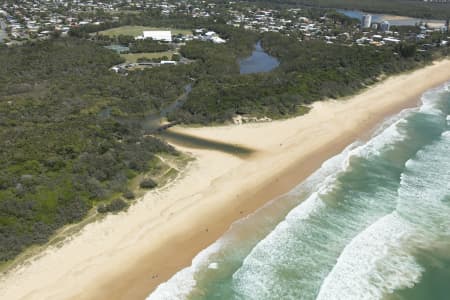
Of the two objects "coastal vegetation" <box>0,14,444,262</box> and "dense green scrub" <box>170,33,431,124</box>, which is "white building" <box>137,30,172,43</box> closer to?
"coastal vegetation" <box>0,14,444,262</box>

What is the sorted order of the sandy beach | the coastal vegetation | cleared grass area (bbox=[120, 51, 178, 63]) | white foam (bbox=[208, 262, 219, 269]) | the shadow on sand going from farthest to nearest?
cleared grass area (bbox=[120, 51, 178, 63]), the shadow on sand, the coastal vegetation, white foam (bbox=[208, 262, 219, 269]), the sandy beach

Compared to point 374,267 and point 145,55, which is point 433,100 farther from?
point 145,55

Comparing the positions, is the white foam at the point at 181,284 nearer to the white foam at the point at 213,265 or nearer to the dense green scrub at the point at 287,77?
the white foam at the point at 213,265

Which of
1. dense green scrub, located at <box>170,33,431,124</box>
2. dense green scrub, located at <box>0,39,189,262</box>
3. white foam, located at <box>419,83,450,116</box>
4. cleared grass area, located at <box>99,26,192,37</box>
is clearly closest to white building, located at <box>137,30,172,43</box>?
cleared grass area, located at <box>99,26,192,37</box>

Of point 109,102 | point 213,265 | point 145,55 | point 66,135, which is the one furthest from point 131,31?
point 213,265

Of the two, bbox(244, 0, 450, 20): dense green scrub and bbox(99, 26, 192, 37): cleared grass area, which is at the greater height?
bbox(244, 0, 450, 20): dense green scrub

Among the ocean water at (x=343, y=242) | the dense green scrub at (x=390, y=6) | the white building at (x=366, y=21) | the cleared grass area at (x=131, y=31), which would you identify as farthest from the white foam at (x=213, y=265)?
the dense green scrub at (x=390, y=6)

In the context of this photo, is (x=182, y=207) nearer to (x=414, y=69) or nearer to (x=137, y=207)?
(x=137, y=207)
